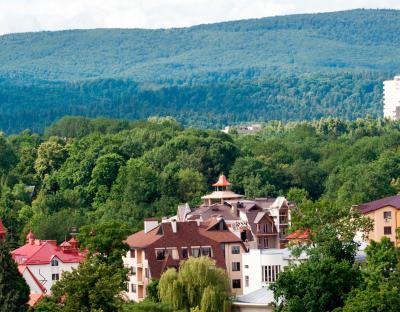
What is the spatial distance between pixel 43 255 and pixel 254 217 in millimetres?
11609

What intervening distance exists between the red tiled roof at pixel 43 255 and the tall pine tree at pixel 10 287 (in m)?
18.6

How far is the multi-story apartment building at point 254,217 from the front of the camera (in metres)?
85.8

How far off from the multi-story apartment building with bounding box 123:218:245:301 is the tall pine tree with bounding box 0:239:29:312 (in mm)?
12245

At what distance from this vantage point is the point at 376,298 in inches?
2402

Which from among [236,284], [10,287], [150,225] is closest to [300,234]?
Result: [236,284]

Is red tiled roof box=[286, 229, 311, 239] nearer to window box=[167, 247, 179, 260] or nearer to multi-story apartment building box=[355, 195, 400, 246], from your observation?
multi-story apartment building box=[355, 195, 400, 246]

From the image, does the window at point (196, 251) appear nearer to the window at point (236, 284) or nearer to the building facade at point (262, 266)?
the window at point (236, 284)

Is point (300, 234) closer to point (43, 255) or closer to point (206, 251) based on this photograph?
point (206, 251)

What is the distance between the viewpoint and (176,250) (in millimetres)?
79500

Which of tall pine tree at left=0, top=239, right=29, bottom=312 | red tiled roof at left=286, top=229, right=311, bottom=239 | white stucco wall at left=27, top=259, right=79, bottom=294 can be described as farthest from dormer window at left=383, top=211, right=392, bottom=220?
tall pine tree at left=0, top=239, right=29, bottom=312

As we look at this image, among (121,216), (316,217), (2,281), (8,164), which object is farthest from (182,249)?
(8,164)

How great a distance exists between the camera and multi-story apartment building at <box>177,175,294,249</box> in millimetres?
85750

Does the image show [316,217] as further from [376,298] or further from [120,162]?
[120,162]

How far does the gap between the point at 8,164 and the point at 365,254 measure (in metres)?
73.2
